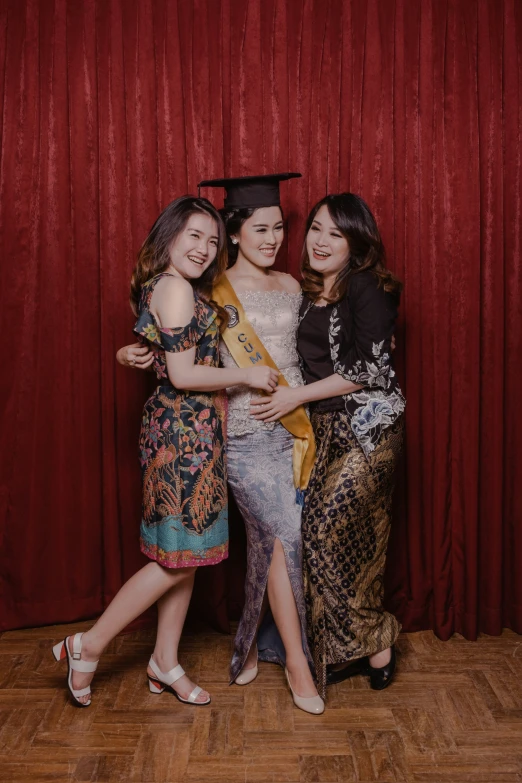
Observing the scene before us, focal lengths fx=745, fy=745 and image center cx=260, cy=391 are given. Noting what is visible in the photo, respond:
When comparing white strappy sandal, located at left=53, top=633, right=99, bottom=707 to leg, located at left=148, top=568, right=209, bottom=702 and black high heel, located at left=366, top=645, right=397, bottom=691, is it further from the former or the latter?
black high heel, located at left=366, top=645, right=397, bottom=691

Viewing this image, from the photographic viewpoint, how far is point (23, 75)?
8.86 ft

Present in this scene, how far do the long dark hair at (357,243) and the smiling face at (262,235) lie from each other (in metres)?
0.17

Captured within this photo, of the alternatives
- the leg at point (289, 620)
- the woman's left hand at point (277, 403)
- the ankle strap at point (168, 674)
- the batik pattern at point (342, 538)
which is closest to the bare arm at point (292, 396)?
the woman's left hand at point (277, 403)

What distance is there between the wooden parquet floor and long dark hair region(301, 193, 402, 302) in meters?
1.29

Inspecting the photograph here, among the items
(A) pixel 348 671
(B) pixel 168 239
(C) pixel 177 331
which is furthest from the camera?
(A) pixel 348 671

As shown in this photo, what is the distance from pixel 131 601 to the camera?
228cm

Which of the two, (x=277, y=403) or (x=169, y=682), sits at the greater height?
(x=277, y=403)

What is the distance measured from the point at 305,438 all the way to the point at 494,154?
4.28ft

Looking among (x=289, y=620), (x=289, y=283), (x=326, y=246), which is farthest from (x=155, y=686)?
(x=326, y=246)

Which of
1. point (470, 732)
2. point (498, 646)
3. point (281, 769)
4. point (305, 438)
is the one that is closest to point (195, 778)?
point (281, 769)

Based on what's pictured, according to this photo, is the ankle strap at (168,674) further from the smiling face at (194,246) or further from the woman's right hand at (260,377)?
the smiling face at (194,246)

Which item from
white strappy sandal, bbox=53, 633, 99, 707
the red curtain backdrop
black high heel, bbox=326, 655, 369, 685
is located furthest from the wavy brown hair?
black high heel, bbox=326, 655, 369, 685

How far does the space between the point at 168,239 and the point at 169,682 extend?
54.8 inches

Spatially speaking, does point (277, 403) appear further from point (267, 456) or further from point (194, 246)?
point (194, 246)
